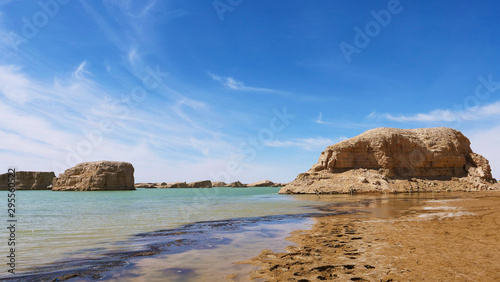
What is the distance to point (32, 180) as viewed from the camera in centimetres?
11862

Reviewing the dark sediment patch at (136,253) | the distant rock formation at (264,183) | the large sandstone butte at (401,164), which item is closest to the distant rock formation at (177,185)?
the distant rock formation at (264,183)

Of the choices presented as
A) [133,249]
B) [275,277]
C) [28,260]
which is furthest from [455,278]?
[28,260]

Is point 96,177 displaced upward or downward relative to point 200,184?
upward

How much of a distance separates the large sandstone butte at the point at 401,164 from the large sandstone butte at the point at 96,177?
74.0 meters

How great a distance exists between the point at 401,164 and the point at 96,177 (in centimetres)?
9910

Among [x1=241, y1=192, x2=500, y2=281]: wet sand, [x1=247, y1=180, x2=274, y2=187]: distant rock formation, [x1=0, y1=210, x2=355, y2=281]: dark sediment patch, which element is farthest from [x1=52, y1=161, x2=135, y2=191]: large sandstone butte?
[x1=241, y1=192, x2=500, y2=281]: wet sand

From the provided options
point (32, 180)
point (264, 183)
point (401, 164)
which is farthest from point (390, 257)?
point (264, 183)

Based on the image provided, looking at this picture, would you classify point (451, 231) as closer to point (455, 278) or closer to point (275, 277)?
point (455, 278)

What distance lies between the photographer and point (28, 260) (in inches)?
306

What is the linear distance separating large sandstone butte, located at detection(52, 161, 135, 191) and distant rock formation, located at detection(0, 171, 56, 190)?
21.0 metres

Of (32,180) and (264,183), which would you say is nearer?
(32,180)

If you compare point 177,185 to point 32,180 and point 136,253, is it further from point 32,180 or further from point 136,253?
point 136,253

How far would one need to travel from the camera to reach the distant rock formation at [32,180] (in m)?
116

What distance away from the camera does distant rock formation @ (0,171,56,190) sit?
116 metres
